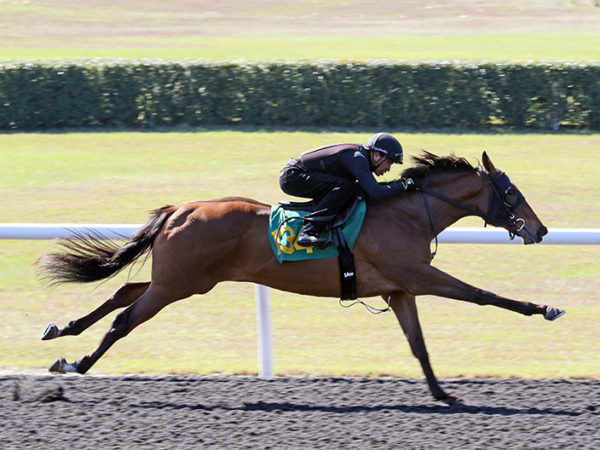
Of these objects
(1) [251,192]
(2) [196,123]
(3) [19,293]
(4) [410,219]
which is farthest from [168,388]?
(2) [196,123]

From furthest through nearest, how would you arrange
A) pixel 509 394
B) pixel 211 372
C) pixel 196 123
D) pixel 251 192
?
1. pixel 196 123
2. pixel 251 192
3. pixel 211 372
4. pixel 509 394

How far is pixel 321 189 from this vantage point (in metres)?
5.56

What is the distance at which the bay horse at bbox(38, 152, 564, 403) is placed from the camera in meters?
5.46

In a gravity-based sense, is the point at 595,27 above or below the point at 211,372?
above

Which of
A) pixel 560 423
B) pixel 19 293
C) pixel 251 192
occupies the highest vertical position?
pixel 251 192

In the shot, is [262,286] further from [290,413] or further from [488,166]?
[488,166]

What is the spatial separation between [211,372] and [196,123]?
1122cm

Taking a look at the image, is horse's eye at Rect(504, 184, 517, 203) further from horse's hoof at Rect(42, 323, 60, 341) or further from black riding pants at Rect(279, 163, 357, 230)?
horse's hoof at Rect(42, 323, 60, 341)

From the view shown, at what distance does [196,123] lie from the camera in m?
16.8

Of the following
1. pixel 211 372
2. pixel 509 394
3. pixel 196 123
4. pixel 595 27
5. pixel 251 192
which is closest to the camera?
pixel 509 394

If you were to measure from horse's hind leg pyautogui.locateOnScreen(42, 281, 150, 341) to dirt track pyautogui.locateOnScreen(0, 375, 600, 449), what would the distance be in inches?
11.2

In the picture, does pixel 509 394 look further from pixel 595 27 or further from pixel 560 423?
pixel 595 27

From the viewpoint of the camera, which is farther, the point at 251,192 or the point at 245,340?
the point at 251,192

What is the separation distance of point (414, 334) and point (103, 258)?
1.96 m
